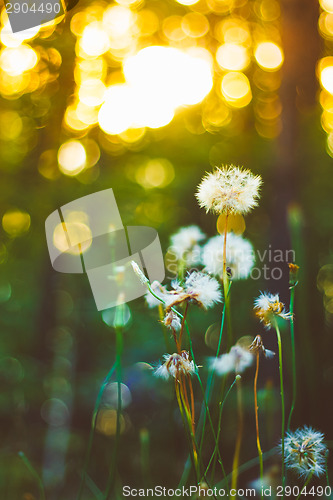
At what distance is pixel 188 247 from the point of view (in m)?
1.04

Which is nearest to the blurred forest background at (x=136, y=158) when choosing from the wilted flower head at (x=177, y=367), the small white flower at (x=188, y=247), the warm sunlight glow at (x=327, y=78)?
the warm sunlight glow at (x=327, y=78)

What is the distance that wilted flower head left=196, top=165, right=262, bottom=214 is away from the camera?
0.81m

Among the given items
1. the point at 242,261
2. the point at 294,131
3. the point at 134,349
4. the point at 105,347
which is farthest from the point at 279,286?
the point at 105,347

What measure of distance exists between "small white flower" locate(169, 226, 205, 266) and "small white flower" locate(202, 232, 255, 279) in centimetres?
4

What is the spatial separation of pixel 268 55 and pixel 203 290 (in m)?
2.89

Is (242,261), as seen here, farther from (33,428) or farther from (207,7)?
(207,7)

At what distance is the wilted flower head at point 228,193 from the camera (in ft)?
2.66

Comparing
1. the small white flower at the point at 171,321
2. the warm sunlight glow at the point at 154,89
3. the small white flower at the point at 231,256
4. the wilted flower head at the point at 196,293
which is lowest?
the small white flower at the point at 171,321

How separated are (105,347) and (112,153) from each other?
1.47 meters

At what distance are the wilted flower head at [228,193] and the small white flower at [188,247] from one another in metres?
0.17

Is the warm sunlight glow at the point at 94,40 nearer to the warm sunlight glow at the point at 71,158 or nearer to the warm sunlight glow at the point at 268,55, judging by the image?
the warm sunlight glow at the point at 71,158

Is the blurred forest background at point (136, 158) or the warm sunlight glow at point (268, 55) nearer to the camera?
the blurred forest background at point (136, 158)

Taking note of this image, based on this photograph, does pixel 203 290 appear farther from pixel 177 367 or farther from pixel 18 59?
pixel 18 59

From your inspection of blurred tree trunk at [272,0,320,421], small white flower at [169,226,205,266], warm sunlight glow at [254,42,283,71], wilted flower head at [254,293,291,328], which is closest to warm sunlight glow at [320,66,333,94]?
blurred tree trunk at [272,0,320,421]
